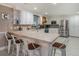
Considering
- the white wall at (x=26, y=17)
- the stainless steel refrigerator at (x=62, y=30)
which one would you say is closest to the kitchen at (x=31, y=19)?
the white wall at (x=26, y=17)

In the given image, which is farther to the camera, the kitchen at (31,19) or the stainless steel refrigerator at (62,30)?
the stainless steel refrigerator at (62,30)

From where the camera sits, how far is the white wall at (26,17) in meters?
3.32

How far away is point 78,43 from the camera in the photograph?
4375 mm

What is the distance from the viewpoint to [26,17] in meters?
3.64

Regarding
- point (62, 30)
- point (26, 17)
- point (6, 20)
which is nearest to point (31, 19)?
point (26, 17)

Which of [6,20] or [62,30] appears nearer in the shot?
[6,20]

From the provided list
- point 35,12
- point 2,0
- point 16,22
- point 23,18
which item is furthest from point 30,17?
point 2,0

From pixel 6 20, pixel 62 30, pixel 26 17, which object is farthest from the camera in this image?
pixel 62 30

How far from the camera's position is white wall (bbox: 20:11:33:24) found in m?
3.32

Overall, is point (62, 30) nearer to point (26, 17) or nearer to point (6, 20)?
point (26, 17)

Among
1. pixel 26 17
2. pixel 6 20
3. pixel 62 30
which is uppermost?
pixel 26 17

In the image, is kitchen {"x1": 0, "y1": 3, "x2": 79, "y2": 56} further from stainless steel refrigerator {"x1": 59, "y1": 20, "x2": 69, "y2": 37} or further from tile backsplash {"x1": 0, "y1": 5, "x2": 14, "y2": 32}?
stainless steel refrigerator {"x1": 59, "y1": 20, "x2": 69, "y2": 37}

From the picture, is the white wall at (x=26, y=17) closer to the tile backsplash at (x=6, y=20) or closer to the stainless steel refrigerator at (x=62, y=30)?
the tile backsplash at (x=6, y=20)

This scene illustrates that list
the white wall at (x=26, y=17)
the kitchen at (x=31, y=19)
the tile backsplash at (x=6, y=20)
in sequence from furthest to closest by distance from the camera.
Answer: the white wall at (x=26, y=17) < the tile backsplash at (x=6, y=20) < the kitchen at (x=31, y=19)
